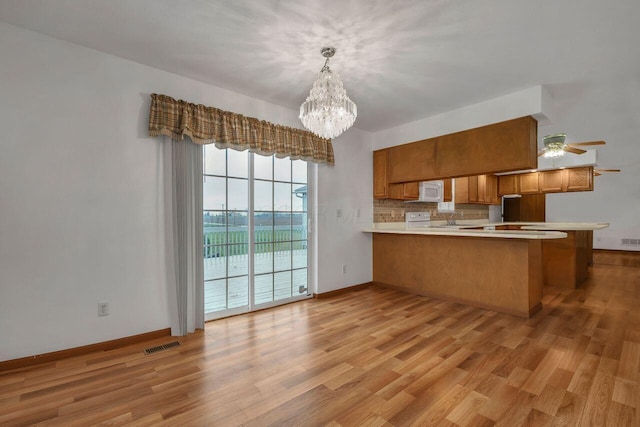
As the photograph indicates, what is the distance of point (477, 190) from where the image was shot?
6254 millimetres

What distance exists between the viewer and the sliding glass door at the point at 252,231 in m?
3.20

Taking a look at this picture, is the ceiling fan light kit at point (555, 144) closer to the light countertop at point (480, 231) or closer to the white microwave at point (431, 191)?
the light countertop at point (480, 231)

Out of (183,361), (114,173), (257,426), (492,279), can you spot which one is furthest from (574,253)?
(114,173)

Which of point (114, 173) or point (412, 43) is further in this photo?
point (114, 173)

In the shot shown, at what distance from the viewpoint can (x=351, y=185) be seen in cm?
448

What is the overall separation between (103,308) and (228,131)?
A: 2.00 metres

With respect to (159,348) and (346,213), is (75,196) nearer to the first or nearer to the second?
(159,348)

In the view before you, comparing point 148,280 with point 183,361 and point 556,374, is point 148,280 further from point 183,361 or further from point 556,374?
point 556,374

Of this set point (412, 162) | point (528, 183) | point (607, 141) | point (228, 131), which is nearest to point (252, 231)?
point (228, 131)

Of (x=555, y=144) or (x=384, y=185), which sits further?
(x=384, y=185)

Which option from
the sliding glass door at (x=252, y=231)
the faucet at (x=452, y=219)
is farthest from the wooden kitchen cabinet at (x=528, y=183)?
the sliding glass door at (x=252, y=231)

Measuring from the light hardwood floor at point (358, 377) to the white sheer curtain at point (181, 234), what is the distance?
13.5 inches

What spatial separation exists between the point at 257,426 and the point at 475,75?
339cm

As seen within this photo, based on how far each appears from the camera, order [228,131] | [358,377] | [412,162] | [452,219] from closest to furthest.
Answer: [358,377], [228,131], [412,162], [452,219]
